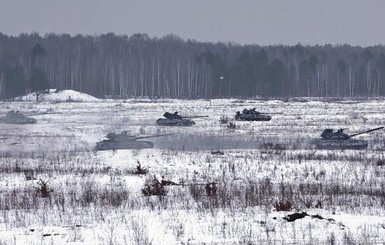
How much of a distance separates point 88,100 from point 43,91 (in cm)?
897

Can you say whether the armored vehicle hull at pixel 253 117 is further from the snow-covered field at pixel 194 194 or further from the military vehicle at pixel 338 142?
the military vehicle at pixel 338 142

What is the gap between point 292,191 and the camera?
55.7 feet

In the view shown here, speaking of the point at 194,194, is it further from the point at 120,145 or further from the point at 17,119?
the point at 17,119

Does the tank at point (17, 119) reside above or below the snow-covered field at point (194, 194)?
above

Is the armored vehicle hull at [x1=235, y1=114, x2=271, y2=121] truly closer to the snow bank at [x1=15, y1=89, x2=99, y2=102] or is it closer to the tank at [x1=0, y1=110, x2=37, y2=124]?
the tank at [x1=0, y1=110, x2=37, y2=124]

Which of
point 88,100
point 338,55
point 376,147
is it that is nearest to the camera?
point 376,147

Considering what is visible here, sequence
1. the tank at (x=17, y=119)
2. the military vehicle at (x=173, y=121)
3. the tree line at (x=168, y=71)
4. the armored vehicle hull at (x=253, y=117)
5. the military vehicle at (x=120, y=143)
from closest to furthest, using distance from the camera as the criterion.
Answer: the military vehicle at (x=120, y=143) < the military vehicle at (x=173, y=121) < the tank at (x=17, y=119) < the armored vehicle hull at (x=253, y=117) < the tree line at (x=168, y=71)

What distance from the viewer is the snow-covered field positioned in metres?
11.6

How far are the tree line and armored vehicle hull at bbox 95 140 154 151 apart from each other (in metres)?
65.9

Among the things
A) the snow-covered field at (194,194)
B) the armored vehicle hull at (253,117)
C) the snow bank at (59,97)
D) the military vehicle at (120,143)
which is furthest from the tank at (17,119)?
the snow bank at (59,97)

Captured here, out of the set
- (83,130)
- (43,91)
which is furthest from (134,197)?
(43,91)

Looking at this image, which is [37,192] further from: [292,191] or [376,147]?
[376,147]

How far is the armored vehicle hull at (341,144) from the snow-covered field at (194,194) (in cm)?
123

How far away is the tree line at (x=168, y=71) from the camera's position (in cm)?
10812
